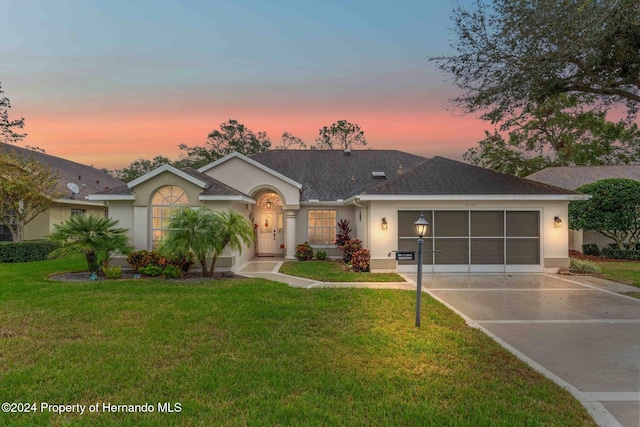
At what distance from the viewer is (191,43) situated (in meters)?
14.5

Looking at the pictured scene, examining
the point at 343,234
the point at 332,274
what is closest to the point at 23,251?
the point at 332,274

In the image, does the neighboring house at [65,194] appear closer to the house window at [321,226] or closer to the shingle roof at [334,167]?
the house window at [321,226]

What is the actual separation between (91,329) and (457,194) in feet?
37.4

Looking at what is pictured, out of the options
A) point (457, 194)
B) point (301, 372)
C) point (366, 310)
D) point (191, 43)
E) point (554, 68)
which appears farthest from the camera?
point (191, 43)

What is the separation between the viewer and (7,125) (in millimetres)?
13641

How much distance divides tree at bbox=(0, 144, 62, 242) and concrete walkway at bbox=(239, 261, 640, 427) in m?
11.5

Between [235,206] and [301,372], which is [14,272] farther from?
[301,372]

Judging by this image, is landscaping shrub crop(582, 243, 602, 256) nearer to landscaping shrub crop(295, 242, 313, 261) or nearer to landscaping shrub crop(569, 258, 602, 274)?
landscaping shrub crop(569, 258, 602, 274)

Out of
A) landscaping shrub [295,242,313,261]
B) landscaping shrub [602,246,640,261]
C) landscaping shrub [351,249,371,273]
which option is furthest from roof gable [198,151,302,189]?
landscaping shrub [602,246,640,261]

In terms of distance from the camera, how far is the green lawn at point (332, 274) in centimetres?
1075

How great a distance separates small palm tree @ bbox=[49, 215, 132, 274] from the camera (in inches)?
411

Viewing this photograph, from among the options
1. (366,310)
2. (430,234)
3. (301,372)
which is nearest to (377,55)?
(430,234)

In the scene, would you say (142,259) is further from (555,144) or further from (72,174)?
(555,144)

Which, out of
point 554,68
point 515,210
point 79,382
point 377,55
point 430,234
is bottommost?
point 79,382
